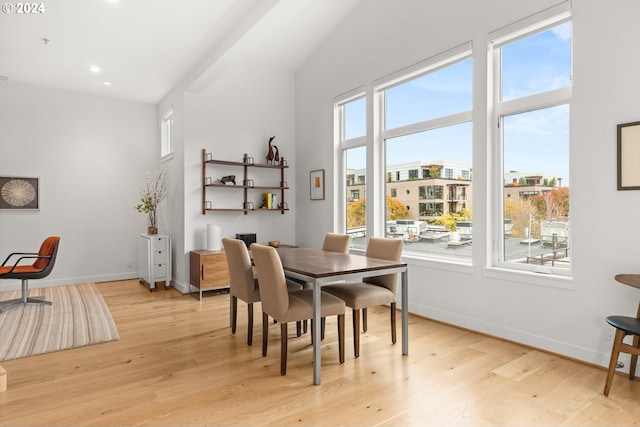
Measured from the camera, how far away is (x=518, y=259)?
3.41 m

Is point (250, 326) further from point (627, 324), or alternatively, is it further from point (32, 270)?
point (32, 270)

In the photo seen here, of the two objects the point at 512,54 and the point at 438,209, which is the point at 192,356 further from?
the point at 512,54

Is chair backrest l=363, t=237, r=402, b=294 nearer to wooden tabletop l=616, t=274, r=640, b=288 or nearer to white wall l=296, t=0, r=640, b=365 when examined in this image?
white wall l=296, t=0, r=640, b=365

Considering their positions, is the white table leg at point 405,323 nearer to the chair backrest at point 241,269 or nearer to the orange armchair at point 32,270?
the chair backrest at point 241,269

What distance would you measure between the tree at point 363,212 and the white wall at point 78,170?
3.67 meters

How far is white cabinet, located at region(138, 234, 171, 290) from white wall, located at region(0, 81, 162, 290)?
0.98 meters

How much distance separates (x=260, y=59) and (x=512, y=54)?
11.8ft

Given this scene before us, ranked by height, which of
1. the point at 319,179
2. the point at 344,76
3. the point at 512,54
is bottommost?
the point at 319,179

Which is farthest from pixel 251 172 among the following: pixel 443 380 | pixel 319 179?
pixel 443 380

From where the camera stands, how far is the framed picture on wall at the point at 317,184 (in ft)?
18.4

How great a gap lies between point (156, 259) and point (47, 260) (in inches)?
52.0

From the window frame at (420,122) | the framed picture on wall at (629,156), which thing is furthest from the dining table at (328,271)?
the framed picture on wall at (629,156)

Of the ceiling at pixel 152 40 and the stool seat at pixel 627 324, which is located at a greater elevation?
the ceiling at pixel 152 40
